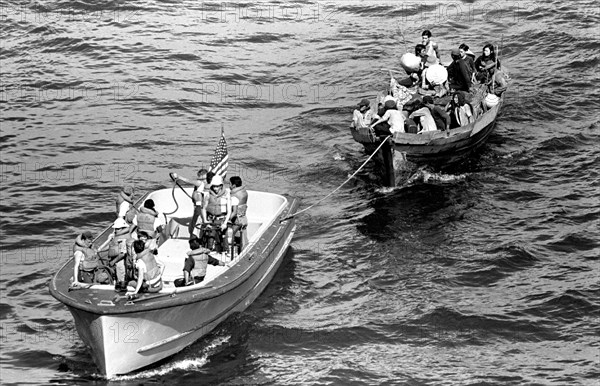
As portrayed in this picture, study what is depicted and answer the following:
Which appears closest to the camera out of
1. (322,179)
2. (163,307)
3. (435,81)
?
(163,307)

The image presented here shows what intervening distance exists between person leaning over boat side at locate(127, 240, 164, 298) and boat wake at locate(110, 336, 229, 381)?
1626mm

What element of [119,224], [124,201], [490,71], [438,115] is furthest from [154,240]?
[490,71]

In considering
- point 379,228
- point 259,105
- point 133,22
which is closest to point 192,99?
point 259,105

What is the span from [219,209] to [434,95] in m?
10.0

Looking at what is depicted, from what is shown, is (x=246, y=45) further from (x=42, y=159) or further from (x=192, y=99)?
(x=42, y=159)

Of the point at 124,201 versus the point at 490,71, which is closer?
the point at 124,201

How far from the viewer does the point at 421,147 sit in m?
29.1

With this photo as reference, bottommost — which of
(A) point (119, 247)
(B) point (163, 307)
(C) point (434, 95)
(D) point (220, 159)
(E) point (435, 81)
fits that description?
(B) point (163, 307)

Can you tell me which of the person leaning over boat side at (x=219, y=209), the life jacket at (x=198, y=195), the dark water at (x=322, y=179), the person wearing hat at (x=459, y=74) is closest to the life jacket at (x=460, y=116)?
the dark water at (x=322, y=179)

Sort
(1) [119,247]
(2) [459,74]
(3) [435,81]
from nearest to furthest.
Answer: (1) [119,247] < (3) [435,81] < (2) [459,74]

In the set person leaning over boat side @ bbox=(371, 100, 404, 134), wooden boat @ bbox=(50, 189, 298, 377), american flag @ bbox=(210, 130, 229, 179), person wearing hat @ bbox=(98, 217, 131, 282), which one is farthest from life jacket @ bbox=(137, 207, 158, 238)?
person leaning over boat side @ bbox=(371, 100, 404, 134)

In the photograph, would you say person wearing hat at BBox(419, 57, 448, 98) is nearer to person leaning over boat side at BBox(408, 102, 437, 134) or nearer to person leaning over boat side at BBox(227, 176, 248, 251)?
person leaning over boat side at BBox(408, 102, 437, 134)

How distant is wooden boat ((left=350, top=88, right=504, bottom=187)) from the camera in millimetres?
28678

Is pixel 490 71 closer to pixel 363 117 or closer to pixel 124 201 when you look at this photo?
pixel 363 117
